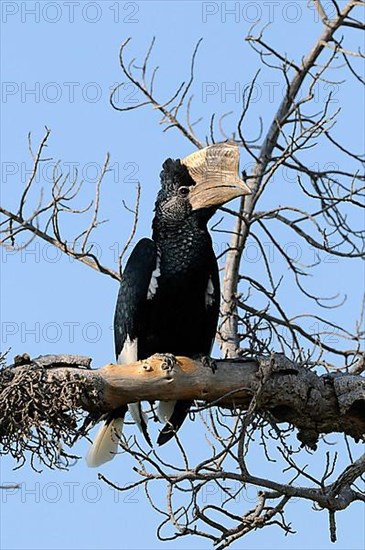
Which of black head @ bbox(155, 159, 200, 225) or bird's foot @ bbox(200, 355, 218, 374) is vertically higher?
black head @ bbox(155, 159, 200, 225)

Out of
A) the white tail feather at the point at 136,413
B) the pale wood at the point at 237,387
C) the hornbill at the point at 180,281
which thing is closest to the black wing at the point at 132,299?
the hornbill at the point at 180,281

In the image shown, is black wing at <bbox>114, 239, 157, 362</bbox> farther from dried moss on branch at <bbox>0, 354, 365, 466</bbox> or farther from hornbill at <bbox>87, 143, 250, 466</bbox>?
dried moss on branch at <bbox>0, 354, 365, 466</bbox>

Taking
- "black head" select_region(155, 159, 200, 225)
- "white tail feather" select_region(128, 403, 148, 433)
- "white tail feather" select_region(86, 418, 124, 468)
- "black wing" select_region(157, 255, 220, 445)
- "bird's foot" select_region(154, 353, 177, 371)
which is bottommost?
"white tail feather" select_region(86, 418, 124, 468)

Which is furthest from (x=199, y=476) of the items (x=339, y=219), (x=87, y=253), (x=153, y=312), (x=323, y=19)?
(x=323, y=19)

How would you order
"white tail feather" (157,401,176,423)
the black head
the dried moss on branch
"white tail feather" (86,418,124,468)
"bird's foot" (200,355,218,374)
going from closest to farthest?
the dried moss on branch
"bird's foot" (200,355,218,374)
"white tail feather" (86,418,124,468)
"white tail feather" (157,401,176,423)
the black head

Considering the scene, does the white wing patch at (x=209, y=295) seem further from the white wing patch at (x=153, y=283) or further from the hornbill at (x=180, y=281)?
the white wing patch at (x=153, y=283)

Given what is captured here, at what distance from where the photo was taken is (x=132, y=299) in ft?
15.7

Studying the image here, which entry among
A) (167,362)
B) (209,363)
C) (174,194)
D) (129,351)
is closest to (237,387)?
(209,363)

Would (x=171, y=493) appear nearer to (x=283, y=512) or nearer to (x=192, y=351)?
(x=283, y=512)

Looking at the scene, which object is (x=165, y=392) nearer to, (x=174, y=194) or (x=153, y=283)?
(x=153, y=283)

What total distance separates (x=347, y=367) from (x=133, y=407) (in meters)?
0.89

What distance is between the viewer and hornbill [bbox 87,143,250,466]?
4793 mm

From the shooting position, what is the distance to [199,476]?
370 centimetres

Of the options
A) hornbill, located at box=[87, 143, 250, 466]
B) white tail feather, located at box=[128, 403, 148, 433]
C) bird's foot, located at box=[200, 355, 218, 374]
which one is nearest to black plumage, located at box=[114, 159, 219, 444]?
hornbill, located at box=[87, 143, 250, 466]
